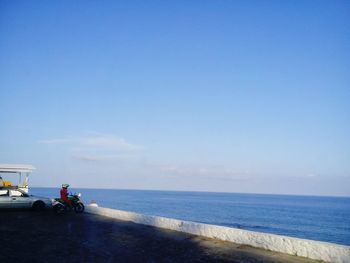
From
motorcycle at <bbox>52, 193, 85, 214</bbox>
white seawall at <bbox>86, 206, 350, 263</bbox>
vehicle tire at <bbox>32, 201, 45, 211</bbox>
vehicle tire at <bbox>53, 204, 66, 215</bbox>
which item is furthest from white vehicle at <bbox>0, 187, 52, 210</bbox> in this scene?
white seawall at <bbox>86, 206, 350, 263</bbox>

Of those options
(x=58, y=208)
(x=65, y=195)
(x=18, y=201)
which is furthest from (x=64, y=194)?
(x=18, y=201)

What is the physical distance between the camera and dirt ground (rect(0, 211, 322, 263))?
875cm

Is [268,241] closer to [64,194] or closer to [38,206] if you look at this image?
[64,194]

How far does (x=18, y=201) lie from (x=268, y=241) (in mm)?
13768

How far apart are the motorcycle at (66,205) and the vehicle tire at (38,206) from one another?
4.94 ft

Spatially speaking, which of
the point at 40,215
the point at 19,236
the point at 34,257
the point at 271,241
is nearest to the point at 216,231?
the point at 271,241

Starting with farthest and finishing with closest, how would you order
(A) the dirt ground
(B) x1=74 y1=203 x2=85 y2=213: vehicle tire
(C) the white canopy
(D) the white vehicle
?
(C) the white canopy, (B) x1=74 y1=203 x2=85 y2=213: vehicle tire, (D) the white vehicle, (A) the dirt ground

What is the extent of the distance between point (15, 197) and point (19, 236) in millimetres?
7152

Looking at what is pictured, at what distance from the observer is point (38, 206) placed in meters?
18.5

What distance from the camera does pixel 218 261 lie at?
8.43m

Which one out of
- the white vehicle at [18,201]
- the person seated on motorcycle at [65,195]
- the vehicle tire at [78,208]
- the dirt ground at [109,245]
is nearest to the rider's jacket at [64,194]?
the person seated on motorcycle at [65,195]

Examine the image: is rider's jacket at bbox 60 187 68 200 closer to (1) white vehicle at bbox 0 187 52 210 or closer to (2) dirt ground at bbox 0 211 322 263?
(1) white vehicle at bbox 0 187 52 210

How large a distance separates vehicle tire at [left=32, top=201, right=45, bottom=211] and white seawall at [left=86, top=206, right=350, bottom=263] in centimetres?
727

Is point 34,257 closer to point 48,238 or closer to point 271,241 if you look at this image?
point 48,238
